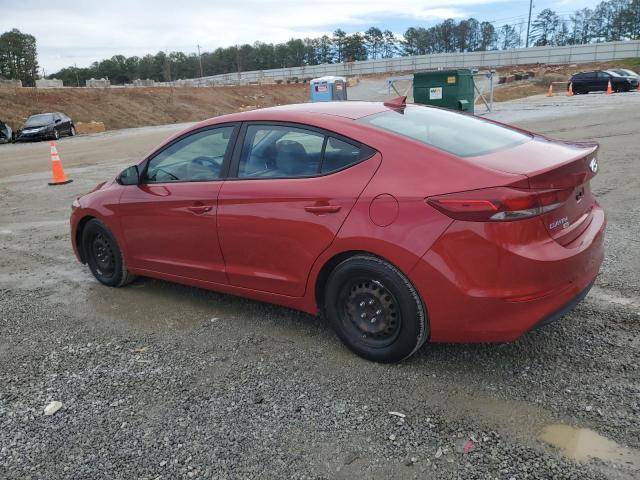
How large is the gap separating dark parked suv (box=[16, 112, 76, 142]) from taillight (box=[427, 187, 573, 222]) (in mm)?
27279

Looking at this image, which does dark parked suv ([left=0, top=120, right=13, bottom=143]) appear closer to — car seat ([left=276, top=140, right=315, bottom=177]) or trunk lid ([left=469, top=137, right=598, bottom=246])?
car seat ([left=276, top=140, right=315, bottom=177])

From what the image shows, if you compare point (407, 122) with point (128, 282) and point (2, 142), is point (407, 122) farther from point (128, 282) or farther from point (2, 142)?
point (2, 142)

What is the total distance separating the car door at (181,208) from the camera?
13.8 feet

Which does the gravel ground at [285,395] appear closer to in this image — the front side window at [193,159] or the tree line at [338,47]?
the front side window at [193,159]

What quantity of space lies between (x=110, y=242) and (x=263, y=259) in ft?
6.38

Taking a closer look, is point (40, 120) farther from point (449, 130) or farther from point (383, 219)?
point (383, 219)

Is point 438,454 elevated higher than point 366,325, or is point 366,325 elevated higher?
point 366,325

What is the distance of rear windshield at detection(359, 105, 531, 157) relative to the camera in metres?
3.45

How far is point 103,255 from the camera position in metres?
5.33

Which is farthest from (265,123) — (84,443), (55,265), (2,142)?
(2,142)

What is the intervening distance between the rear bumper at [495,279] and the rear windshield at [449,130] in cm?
59

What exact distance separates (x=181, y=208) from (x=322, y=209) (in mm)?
1390

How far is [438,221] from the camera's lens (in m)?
3.06

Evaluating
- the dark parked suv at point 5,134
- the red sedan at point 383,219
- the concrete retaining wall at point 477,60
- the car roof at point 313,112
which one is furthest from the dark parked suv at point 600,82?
the concrete retaining wall at point 477,60
